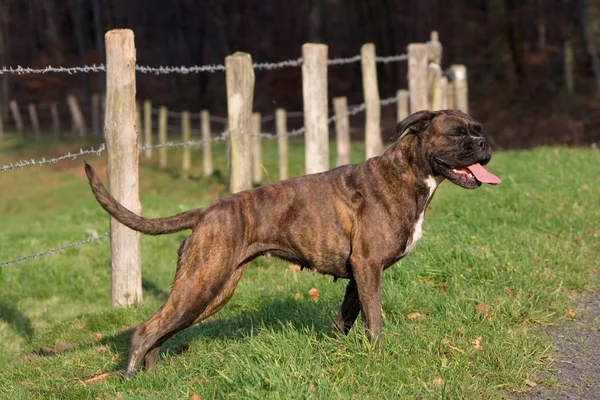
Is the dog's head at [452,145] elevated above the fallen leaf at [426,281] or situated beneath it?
elevated above

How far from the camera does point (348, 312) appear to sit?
20.9 ft

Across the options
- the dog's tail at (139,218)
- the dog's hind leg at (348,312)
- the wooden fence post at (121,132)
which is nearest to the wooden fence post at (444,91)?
the wooden fence post at (121,132)

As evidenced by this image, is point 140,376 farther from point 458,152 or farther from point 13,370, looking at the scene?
point 458,152

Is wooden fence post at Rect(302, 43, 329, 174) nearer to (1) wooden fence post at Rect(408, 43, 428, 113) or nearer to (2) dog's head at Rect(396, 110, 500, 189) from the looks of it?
(1) wooden fence post at Rect(408, 43, 428, 113)

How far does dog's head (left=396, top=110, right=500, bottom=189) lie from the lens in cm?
589

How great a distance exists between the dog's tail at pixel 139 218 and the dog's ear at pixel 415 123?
1419 mm

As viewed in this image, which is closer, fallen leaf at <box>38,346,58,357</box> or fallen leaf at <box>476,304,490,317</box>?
fallen leaf at <box>476,304,490,317</box>

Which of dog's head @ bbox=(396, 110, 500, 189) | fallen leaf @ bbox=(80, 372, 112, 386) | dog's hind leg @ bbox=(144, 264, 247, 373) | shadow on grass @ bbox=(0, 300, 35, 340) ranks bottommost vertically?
shadow on grass @ bbox=(0, 300, 35, 340)

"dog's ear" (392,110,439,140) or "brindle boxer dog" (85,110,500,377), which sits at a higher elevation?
"dog's ear" (392,110,439,140)

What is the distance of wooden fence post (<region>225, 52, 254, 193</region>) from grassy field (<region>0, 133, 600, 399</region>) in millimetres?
990

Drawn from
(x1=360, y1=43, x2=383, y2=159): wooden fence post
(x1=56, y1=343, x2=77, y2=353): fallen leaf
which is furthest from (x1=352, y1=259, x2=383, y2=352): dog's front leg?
(x1=360, y1=43, x2=383, y2=159): wooden fence post

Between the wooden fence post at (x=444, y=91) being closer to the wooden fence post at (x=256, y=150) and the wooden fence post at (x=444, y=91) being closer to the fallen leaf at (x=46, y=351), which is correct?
the wooden fence post at (x=256, y=150)

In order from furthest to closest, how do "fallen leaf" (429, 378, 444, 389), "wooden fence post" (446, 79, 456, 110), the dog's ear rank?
"wooden fence post" (446, 79, 456, 110)
the dog's ear
"fallen leaf" (429, 378, 444, 389)

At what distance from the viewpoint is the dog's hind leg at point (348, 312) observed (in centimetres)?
632
